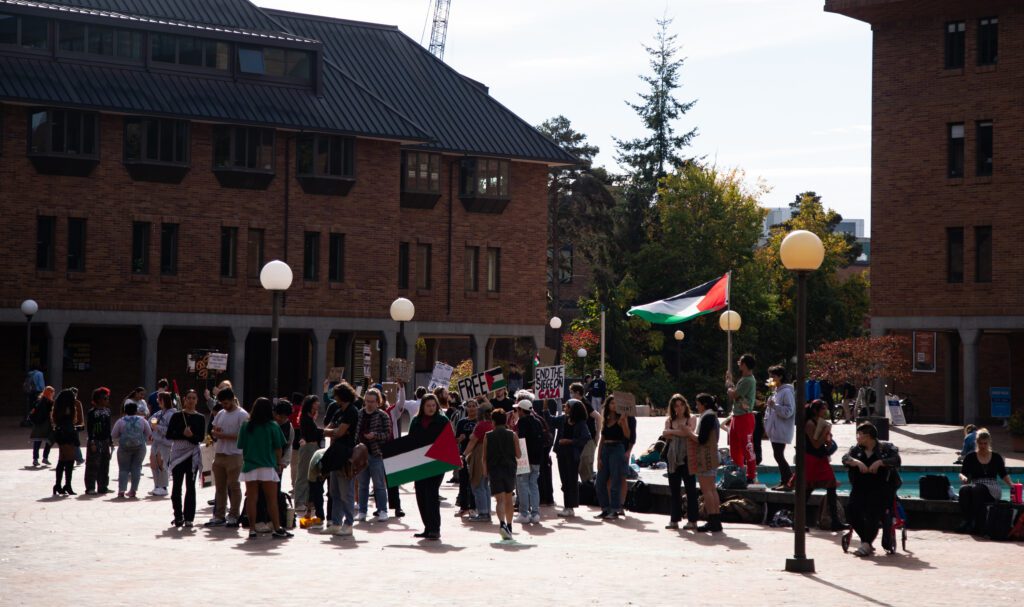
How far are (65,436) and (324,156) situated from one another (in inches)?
1035

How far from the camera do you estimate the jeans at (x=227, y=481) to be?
58.6 feet

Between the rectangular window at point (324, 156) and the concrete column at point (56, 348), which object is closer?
the concrete column at point (56, 348)

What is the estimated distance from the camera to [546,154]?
54000 millimetres

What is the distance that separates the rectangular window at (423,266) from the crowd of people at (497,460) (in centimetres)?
3050

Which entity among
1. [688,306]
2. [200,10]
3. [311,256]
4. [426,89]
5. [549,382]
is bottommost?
[549,382]

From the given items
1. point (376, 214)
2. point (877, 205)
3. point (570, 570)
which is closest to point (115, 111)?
point (376, 214)

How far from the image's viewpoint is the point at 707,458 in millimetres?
18438

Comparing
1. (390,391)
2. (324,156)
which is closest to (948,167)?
(324,156)

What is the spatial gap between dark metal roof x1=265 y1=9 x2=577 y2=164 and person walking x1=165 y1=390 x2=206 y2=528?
33.8 metres

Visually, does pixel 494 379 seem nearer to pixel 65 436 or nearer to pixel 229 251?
pixel 65 436

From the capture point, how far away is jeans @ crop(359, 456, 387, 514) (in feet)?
62.2

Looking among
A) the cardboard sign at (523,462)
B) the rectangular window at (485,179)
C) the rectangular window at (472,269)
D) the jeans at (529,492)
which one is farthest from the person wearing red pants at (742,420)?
the rectangular window at (485,179)

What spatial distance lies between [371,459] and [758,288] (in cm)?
5381

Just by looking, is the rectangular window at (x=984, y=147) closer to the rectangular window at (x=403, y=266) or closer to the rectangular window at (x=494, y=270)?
the rectangular window at (x=494, y=270)
